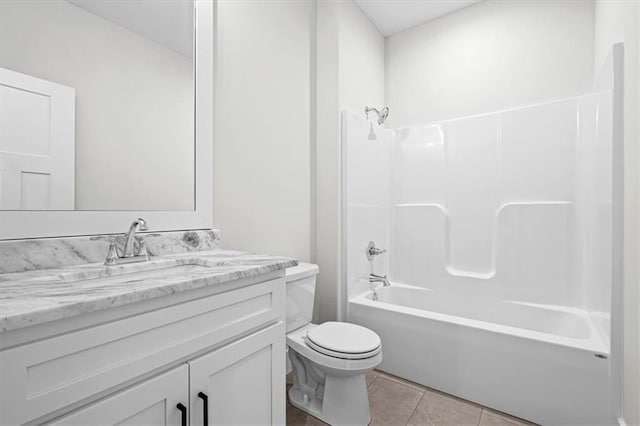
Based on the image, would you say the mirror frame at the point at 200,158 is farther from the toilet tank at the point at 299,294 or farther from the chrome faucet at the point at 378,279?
the chrome faucet at the point at 378,279

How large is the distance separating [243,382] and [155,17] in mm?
1549

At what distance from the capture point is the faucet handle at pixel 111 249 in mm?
1102

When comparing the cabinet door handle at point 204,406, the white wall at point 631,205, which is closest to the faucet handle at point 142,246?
the cabinet door handle at point 204,406

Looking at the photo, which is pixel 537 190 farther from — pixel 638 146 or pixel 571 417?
pixel 571 417

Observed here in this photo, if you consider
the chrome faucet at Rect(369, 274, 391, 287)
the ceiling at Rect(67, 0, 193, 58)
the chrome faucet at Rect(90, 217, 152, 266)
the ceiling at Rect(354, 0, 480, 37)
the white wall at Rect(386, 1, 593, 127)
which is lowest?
the chrome faucet at Rect(369, 274, 391, 287)

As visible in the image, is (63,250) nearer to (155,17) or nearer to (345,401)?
(155,17)

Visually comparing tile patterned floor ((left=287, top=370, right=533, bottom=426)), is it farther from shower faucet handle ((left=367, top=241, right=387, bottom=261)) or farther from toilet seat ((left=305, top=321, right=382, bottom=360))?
shower faucet handle ((left=367, top=241, right=387, bottom=261))

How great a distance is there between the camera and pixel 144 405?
73 centimetres

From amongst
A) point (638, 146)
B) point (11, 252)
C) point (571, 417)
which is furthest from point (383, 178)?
point (11, 252)

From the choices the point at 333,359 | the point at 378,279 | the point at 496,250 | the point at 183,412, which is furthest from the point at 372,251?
the point at 183,412

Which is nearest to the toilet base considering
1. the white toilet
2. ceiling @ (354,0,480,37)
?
the white toilet

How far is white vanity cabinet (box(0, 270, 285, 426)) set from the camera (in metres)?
0.57

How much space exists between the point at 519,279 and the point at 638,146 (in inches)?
51.6

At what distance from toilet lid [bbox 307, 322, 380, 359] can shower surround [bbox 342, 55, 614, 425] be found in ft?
1.55
